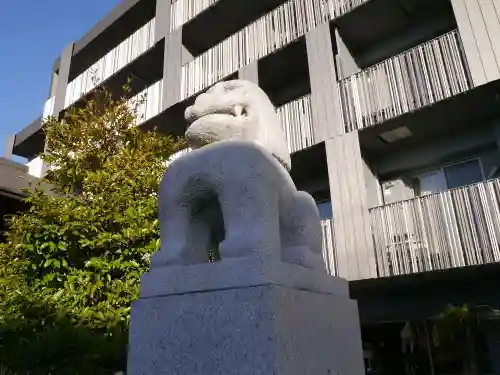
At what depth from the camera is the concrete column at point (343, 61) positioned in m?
8.60

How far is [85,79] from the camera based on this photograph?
13.7m

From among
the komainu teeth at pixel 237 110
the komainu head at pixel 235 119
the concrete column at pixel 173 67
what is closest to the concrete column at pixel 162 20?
the concrete column at pixel 173 67

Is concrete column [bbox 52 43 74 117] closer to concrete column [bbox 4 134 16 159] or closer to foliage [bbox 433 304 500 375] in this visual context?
concrete column [bbox 4 134 16 159]

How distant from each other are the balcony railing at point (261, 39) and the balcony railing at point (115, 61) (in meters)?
2.43

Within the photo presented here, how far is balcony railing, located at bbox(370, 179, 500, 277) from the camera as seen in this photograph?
19.6ft

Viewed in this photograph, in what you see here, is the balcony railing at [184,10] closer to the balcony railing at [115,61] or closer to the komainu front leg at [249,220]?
the balcony railing at [115,61]

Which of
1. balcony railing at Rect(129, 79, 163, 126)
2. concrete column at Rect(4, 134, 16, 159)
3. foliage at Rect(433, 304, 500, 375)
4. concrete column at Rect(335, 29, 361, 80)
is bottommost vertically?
foliage at Rect(433, 304, 500, 375)

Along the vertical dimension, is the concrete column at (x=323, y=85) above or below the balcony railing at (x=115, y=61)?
below

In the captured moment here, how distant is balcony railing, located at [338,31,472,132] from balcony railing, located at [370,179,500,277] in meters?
1.71

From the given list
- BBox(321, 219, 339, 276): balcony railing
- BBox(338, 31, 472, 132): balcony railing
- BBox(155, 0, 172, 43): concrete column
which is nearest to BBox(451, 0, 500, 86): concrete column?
BBox(338, 31, 472, 132): balcony railing

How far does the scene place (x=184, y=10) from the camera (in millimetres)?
11711

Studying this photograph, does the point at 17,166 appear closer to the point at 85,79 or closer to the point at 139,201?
the point at 139,201

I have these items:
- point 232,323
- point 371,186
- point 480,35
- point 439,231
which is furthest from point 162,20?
point 232,323

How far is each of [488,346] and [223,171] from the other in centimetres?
668
